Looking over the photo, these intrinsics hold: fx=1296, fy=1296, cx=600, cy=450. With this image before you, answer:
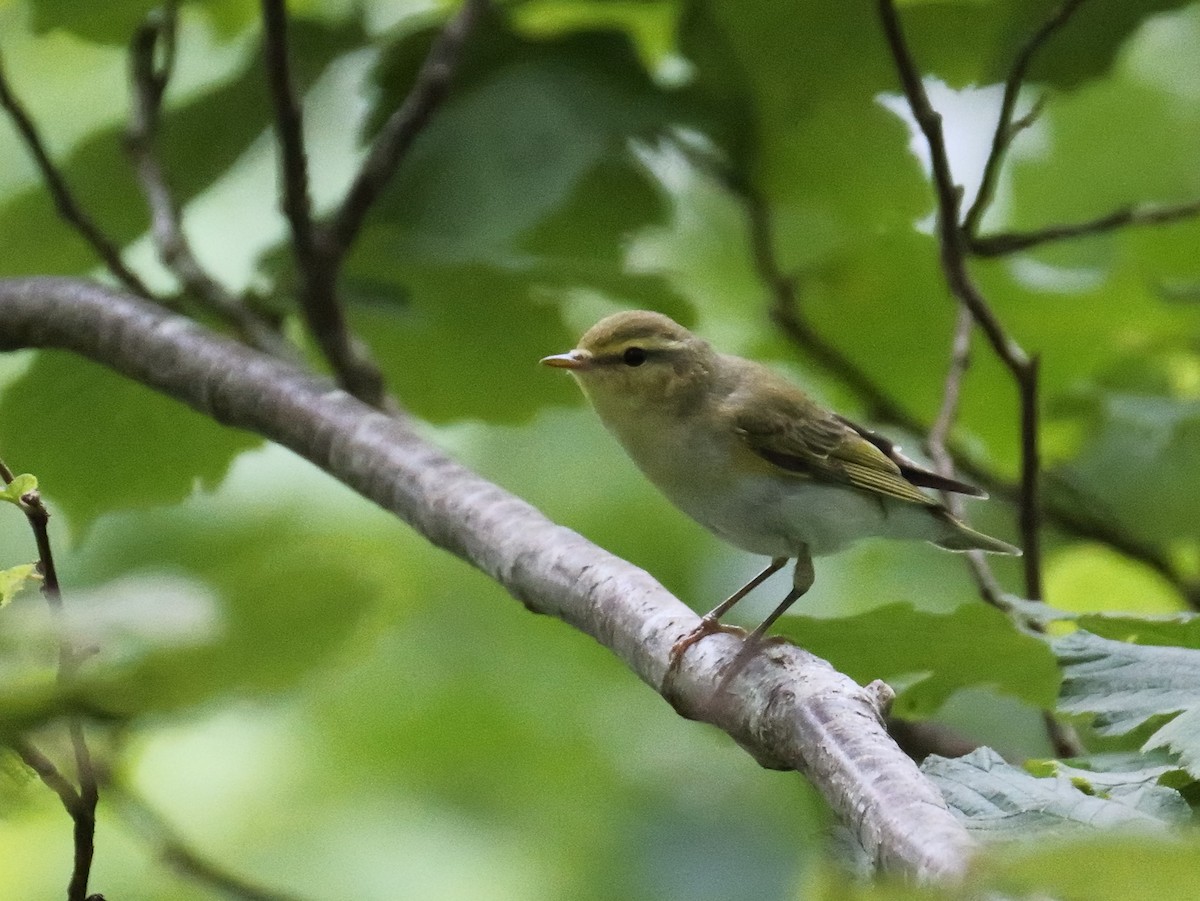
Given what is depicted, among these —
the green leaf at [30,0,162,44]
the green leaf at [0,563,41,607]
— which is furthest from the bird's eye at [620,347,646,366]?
the green leaf at [0,563,41,607]

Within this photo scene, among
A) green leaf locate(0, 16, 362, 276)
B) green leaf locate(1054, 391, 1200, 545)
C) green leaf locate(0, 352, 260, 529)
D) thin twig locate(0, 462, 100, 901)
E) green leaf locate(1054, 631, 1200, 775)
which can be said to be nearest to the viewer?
thin twig locate(0, 462, 100, 901)

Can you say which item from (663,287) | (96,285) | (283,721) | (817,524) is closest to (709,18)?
(663,287)

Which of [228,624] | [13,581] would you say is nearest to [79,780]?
[13,581]

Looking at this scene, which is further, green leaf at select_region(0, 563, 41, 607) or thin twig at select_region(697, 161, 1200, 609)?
thin twig at select_region(697, 161, 1200, 609)

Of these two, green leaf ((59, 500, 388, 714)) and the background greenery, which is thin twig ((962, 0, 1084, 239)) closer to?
the background greenery

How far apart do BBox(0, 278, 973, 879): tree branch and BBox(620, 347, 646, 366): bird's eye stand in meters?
0.54

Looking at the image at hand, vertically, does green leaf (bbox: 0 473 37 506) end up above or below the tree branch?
below

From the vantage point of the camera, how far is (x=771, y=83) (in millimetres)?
2545

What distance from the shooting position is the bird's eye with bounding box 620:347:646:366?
259 cm

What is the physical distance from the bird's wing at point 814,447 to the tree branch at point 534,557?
28.7 inches

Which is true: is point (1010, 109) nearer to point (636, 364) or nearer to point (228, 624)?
point (636, 364)

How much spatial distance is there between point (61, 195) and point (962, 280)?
1.60m

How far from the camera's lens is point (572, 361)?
8.26ft

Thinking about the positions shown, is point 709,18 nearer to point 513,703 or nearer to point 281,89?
point 281,89
